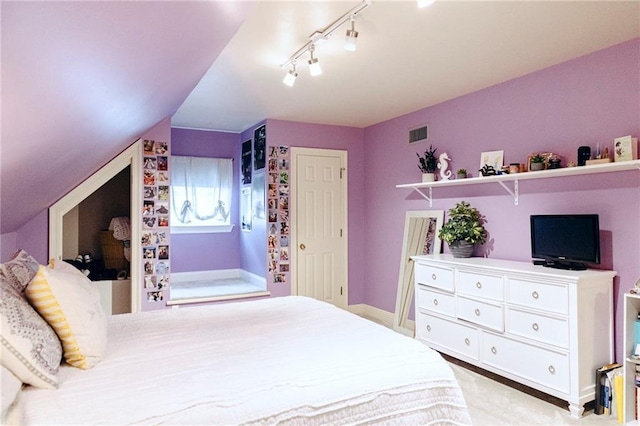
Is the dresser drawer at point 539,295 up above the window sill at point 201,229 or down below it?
below

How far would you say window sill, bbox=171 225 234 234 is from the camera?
5.74m

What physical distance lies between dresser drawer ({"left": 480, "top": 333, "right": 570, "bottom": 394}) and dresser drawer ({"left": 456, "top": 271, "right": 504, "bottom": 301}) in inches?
12.7

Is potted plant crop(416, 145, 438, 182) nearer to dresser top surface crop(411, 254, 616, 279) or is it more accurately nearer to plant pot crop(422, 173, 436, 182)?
plant pot crop(422, 173, 436, 182)

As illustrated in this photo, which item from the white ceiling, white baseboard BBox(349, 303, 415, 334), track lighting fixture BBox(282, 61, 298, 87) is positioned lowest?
white baseboard BBox(349, 303, 415, 334)

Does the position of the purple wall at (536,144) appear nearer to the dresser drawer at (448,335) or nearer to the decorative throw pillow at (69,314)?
the dresser drawer at (448,335)

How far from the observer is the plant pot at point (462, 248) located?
3.69m

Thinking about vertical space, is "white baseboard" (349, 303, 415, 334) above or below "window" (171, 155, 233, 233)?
below

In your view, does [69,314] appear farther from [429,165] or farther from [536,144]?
[429,165]

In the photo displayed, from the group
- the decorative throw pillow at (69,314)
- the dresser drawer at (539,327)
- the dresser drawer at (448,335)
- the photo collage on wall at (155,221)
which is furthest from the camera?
the photo collage on wall at (155,221)

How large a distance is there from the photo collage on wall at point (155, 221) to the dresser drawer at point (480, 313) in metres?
2.92

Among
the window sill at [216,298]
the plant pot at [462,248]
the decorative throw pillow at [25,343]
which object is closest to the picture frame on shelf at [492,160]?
the plant pot at [462,248]

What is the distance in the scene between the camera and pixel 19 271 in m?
1.70

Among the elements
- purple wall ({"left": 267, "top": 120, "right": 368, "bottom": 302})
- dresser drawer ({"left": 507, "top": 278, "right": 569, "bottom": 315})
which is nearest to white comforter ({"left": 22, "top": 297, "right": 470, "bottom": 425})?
dresser drawer ({"left": 507, "top": 278, "right": 569, "bottom": 315})

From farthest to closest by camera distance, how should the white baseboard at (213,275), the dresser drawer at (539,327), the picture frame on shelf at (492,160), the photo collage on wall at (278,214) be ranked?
the white baseboard at (213,275) < the photo collage on wall at (278,214) < the picture frame on shelf at (492,160) < the dresser drawer at (539,327)
